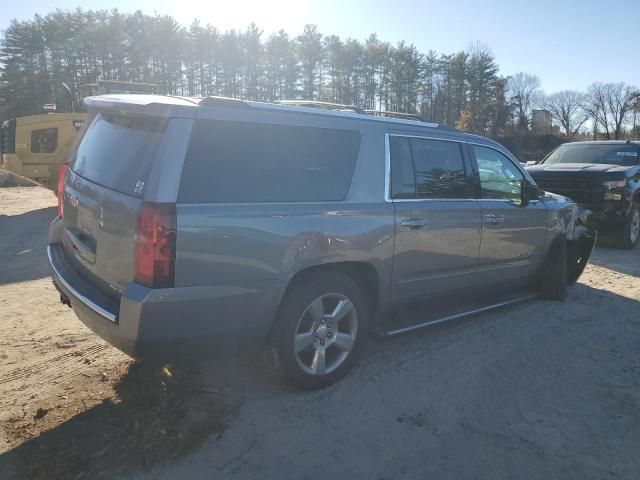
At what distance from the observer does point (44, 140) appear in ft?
45.0

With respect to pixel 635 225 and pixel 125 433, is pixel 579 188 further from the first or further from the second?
pixel 125 433

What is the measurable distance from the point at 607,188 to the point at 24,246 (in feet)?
32.2

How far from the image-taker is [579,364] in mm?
4195

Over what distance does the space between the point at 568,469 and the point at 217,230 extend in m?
2.34

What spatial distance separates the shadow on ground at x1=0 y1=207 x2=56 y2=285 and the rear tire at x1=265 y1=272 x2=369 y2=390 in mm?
4591

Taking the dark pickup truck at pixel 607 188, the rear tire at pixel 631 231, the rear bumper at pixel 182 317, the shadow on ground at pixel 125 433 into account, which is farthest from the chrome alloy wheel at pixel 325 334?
the rear tire at pixel 631 231

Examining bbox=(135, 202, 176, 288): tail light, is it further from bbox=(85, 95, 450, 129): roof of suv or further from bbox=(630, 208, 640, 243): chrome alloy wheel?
bbox=(630, 208, 640, 243): chrome alloy wheel

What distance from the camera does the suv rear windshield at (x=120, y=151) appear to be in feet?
9.78

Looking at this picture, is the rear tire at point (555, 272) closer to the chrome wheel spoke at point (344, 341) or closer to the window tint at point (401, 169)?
the window tint at point (401, 169)

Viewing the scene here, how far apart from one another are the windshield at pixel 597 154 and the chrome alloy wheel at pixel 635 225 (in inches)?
41.3

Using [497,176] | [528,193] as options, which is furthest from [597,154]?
[497,176]

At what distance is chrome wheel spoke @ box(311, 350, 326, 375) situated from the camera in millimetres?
3585

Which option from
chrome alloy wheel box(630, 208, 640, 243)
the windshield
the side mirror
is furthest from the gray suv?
the windshield

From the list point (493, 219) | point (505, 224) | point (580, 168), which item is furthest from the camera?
point (580, 168)
